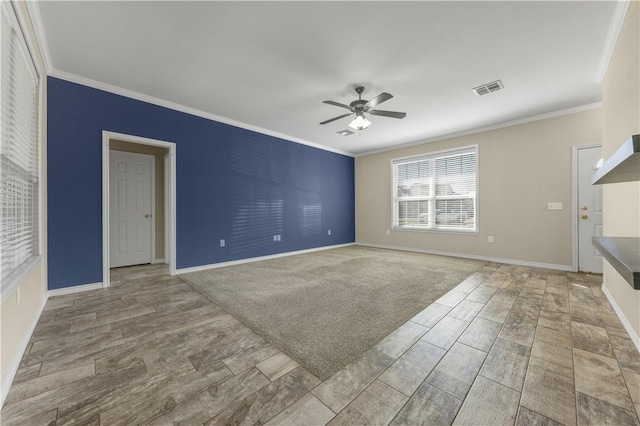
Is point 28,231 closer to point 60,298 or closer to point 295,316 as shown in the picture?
point 60,298

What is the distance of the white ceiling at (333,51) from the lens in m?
2.10

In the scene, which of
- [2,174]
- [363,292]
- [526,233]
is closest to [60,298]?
[2,174]

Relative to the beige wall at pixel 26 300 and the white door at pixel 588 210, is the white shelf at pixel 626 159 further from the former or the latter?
the white door at pixel 588 210

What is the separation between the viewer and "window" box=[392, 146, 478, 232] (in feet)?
17.0

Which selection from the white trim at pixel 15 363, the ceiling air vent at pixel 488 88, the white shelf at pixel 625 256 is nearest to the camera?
the white shelf at pixel 625 256

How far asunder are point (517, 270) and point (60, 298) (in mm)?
6183

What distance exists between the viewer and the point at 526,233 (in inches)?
175

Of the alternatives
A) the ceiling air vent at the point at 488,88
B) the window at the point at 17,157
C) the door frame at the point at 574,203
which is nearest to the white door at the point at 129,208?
the window at the point at 17,157

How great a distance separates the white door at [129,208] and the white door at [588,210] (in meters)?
7.30

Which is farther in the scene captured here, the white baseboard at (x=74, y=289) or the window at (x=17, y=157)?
the white baseboard at (x=74, y=289)

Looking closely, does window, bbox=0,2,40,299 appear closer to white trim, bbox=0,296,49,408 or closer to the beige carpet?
white trim, bbox=0,296,49,408

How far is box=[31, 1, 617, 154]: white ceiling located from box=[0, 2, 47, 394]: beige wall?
0.72ft

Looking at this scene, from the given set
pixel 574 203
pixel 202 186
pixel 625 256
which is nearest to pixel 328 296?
pixel 625 256

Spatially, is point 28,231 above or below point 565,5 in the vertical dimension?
below
